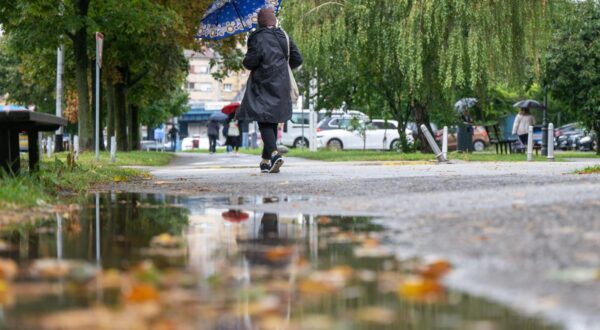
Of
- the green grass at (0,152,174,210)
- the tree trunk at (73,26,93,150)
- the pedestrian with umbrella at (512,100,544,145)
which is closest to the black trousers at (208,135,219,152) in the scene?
the pedestrian with umbrella at (512,100,544,145)

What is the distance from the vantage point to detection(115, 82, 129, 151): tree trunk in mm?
37938

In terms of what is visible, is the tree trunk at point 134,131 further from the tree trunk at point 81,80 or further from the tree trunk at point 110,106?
the tree trunk at point 81,80

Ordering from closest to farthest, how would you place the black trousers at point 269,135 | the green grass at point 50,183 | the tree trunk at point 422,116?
the green grass at point 50,183, the black trousers at point 269,135, the tree trunk at point 422,116

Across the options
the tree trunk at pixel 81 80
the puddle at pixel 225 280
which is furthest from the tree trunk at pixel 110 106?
the puddle at pixel 225 280

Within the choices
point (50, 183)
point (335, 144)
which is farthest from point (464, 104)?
point (50, 183)

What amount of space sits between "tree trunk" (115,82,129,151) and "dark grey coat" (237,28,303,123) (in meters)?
23.9

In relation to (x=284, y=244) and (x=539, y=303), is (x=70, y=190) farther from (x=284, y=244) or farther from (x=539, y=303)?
(x=539, y=303)

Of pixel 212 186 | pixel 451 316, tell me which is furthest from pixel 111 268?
pixel 212 186

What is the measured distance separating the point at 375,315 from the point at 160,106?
64.0m

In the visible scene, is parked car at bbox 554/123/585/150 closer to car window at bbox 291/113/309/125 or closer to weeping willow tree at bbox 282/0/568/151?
car window at bbox 291/113/309/125

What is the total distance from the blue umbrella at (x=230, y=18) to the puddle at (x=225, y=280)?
34.6 feet

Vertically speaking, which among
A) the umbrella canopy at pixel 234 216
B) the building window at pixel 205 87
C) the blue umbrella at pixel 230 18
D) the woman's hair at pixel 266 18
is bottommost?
the umbrella canopy at pixel 234 216

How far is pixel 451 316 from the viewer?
367 centimetres

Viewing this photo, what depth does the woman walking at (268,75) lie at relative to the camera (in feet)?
45.4
